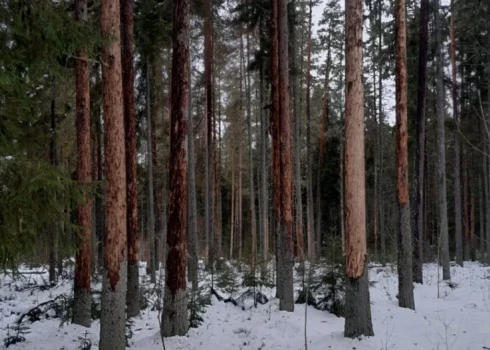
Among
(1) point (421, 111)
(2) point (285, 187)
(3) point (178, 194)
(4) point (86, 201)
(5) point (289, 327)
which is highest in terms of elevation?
(1) point (421, 111)

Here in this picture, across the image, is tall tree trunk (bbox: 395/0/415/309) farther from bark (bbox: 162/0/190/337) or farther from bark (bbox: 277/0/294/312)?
bark (bbox: 162/0/190/337)

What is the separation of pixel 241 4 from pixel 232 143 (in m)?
13.7

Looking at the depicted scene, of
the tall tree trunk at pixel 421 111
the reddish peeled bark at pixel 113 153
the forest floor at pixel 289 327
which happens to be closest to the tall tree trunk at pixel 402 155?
the forest floor at pixel 289 327

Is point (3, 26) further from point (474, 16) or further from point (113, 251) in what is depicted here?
point (474, 16)

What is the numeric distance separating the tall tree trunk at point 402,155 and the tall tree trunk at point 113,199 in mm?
6882

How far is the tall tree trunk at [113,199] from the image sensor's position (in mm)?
6582

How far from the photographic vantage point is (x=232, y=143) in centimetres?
2723

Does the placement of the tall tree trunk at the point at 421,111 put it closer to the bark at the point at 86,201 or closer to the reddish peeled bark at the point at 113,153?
the reddish peeled bark at the point at 113,153

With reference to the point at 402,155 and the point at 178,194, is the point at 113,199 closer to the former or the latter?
the point at 178,194

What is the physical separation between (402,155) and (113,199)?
7156 mm

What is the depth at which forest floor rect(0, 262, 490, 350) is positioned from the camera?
7043 mm

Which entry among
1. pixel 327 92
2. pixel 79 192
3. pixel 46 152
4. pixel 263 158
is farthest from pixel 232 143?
pixel 79 192

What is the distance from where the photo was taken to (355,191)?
7.14 meters

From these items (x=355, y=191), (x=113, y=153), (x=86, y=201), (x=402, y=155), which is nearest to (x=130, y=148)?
Answer: (x=86, y=201)
